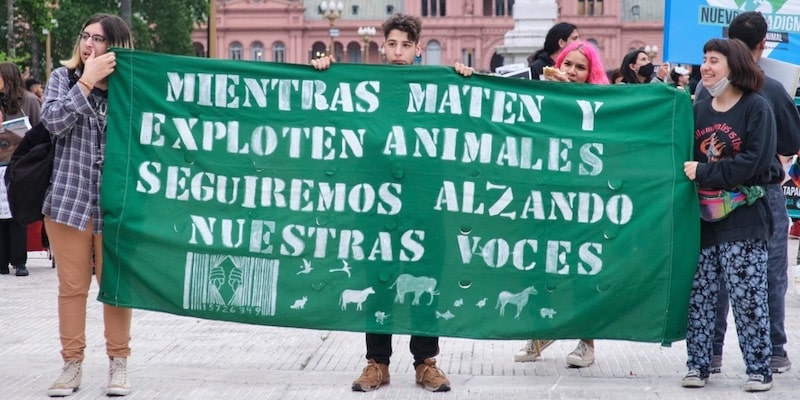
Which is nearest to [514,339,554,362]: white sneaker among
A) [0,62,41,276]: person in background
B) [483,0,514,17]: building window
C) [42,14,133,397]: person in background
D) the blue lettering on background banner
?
[42,14,133,397]: person in background

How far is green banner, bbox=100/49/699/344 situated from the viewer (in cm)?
694

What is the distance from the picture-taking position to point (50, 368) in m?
7.64

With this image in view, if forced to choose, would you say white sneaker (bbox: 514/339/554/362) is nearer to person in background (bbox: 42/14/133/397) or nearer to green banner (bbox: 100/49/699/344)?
green banner (bbox: 100/49/699/344)

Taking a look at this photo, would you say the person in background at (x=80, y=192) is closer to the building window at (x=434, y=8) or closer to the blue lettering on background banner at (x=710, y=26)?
the blue lettering on background banner at (x=710, y=26)

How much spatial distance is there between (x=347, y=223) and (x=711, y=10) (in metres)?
3.75

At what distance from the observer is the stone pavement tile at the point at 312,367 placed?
6969 mm

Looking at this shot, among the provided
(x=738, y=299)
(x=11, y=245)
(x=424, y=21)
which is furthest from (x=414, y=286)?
(x=424, y=21)

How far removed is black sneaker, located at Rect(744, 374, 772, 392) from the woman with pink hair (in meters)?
1.77

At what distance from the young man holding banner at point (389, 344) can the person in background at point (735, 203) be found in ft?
3.92

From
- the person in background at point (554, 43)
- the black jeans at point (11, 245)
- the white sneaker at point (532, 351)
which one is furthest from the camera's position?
the black jeans at point (11, 245)

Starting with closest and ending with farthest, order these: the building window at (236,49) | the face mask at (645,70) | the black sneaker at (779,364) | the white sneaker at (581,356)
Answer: the black sneaker at (779,364), the white sneaker at (581,356), the face mask at (645,70), the building window at (236,49)

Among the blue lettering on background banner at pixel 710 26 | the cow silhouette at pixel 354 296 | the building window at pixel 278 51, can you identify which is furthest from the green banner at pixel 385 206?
the building window at pixel 278 51

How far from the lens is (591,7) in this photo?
418 feet

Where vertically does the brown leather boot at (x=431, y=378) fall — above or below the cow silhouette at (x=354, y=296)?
below
